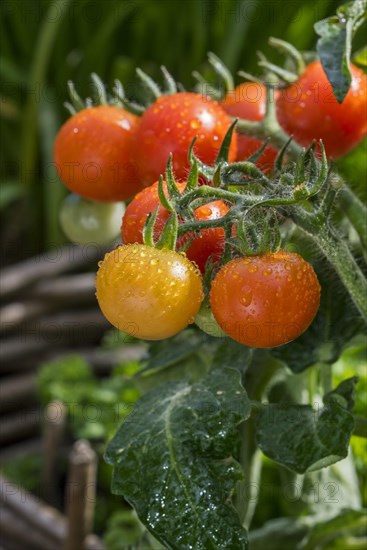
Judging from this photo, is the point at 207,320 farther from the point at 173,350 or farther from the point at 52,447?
the point at 52,447

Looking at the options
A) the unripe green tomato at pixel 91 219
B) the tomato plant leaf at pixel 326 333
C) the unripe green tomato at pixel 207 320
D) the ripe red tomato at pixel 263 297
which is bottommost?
the tomato plant leaf at pixel 326 333

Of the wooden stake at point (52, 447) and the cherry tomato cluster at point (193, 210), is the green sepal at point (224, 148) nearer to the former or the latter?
the cherry tomato cluster at point (193, 210)

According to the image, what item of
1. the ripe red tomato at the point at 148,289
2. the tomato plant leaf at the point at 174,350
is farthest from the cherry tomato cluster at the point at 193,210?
the tomato plant leaf at the point at 174,350

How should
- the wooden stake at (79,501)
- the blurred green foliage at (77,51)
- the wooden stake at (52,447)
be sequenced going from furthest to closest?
the blurred green foliage at (77,51) < the wooden stake at (52,447) < the wooden stake at (79,501)

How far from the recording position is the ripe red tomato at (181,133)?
497 mm

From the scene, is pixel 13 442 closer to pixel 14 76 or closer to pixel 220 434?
pixel 14 76

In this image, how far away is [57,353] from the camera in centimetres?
154

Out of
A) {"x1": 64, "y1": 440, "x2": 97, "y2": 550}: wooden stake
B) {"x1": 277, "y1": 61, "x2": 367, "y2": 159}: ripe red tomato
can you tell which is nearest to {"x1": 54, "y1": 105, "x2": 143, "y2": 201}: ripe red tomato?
{"x1": 277, "y1": 61, "x2": 367, "y2": 159}: ripe red tomato

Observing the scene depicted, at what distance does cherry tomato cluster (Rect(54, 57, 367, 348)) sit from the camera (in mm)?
402

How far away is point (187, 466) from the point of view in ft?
1.50

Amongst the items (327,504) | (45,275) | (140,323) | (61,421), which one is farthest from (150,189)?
Answer: (45,275)

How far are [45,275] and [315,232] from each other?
107 cm

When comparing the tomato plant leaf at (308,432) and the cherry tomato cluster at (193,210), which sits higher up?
the cherry tomato cluster at (193,210)

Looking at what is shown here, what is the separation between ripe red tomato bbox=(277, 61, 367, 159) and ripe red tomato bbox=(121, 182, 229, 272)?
0.38 ft
